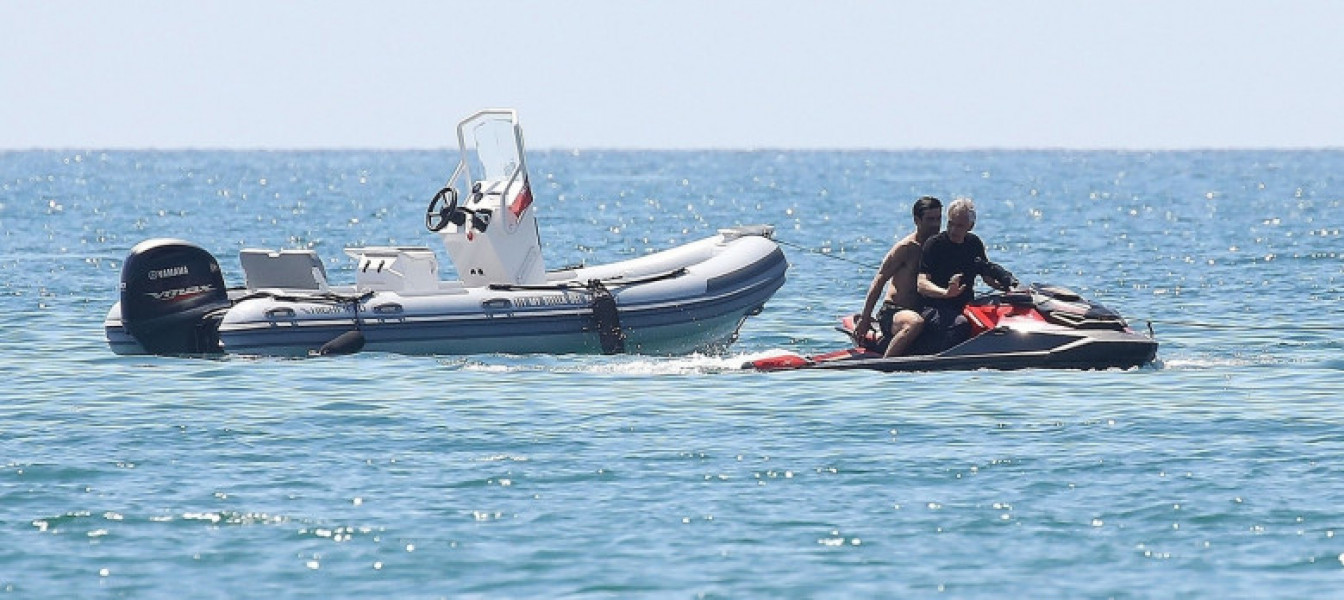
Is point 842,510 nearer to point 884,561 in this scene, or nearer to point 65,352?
point 884,561

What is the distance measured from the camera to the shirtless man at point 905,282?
14.8 m

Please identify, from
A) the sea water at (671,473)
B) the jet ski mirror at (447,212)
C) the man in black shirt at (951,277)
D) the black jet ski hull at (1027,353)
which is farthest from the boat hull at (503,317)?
the man in black shirt at (951,277)

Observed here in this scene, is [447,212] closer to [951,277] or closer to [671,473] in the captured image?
[951,277]

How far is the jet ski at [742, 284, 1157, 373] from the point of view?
49.0 feet

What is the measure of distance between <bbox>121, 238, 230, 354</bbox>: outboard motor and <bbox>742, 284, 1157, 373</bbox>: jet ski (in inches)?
206

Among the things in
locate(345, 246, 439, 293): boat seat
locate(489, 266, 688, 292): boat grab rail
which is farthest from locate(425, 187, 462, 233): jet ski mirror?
locate(489, 266, 688, 292): boat grab rail

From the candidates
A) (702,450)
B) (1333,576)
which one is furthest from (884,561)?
(702,450)

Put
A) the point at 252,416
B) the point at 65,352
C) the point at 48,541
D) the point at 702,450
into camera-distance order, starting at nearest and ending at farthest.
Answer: the point at 48,541 → the point at 702,450 → the point at 252,416 → the point at 65,352

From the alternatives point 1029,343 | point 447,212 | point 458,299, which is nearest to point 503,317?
point 458,299

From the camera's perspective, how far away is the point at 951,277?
580 inches

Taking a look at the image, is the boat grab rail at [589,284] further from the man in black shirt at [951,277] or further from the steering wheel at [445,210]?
the man in black shirt at [951,277]

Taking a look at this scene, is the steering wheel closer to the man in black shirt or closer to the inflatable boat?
the inflatable boat

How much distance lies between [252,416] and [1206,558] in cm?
670

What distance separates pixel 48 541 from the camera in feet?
31.5
